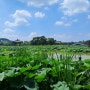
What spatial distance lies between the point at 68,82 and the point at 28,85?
422 mm

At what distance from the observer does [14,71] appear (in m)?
2.88

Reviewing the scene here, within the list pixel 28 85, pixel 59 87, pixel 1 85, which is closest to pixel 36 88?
pixel 28 85

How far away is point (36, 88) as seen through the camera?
254 centimetres

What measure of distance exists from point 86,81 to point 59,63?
1.32ft

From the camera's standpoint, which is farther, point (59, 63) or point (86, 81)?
point (59, 63)

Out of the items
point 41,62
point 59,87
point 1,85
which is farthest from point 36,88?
point 41,62

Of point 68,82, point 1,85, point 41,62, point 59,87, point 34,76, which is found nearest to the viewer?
point 59,87

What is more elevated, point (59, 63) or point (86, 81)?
point (59, 63)

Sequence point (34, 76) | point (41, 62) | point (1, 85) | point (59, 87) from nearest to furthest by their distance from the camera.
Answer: point (59, 87), point (34, 76), point (1, 85), point (41, 62)

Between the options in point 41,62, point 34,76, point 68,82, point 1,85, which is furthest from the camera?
point 41,62

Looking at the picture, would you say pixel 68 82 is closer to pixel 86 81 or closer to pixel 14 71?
pixel 86 81

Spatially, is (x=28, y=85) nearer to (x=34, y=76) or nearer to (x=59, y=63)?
(x=34, y=76)

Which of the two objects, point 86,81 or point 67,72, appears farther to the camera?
point 86,81

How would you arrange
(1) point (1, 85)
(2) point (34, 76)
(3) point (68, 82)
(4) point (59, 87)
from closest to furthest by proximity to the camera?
(4) point (59, 87)
(3) point (68, 82)
(2) point (34, 76)
(1) point (1, 85)
